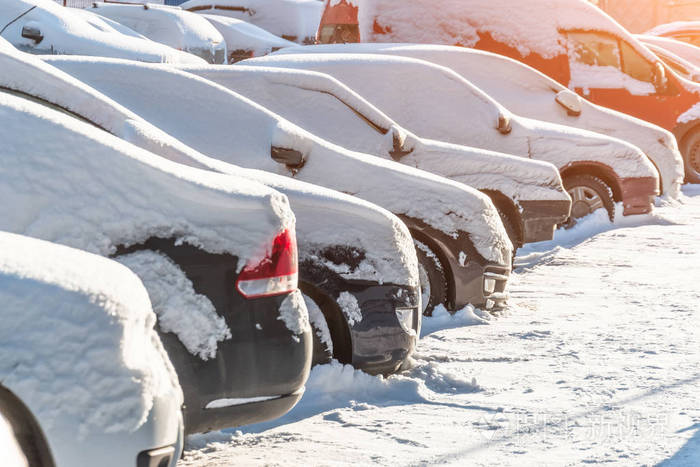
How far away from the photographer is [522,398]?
16.3 feet

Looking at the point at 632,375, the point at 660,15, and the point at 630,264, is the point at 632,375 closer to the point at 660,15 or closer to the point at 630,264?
the point at 630,264

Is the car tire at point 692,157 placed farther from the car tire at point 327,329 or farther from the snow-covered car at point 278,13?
the car tire at point 327,329

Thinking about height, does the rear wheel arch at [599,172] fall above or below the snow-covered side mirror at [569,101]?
below

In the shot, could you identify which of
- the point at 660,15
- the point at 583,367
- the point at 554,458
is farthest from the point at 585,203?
the point at 660,15

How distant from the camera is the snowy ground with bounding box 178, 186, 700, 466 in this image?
4211 millimetres

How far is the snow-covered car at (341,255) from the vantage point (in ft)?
14.9

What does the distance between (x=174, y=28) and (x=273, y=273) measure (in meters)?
13.8

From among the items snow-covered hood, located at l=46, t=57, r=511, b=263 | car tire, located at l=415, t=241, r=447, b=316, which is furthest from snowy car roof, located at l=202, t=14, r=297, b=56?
snow-covered hood, located at l=46, t=57, r=511, b=263

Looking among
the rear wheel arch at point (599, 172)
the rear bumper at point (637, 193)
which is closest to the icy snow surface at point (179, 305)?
the rear wheel arch at point (599, 172)

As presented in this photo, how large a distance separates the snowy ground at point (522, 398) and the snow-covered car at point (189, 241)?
2.06 feet

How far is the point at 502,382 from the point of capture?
17.3 feet

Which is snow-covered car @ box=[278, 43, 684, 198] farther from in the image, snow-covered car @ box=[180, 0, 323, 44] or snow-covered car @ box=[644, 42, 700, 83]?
snow-covered car @ box=[180, 0, 323, 44]

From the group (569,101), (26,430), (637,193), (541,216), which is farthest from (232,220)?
(569,101)

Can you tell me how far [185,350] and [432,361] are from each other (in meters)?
2.34
